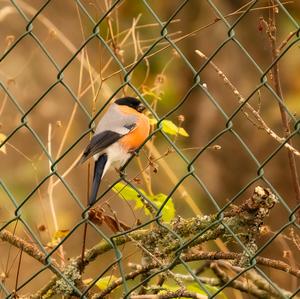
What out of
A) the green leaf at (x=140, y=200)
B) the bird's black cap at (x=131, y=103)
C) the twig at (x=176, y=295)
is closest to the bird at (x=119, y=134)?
the bird's black cap at (x=131, y=103)

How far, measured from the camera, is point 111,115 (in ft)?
12.4

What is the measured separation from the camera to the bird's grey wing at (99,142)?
11.1 feet

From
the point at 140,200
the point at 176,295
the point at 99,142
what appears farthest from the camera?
the point at 99,142

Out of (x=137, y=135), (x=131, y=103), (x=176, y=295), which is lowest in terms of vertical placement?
(x=176, y=295)

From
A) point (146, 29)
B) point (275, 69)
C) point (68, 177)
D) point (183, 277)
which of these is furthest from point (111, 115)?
point (68, 177)

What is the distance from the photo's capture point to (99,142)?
11.4 ft

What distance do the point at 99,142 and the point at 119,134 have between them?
22 centimetres

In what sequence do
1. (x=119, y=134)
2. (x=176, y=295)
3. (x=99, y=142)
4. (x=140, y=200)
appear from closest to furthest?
(x=176, y=295), (x=140, y=200), (x=99, y=142), (x=119, y=134)

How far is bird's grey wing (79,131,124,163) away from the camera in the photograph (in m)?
3.37

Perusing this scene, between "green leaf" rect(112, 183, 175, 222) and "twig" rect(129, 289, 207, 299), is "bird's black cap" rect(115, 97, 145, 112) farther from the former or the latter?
"twig" rect(129, 289, 207, 299)

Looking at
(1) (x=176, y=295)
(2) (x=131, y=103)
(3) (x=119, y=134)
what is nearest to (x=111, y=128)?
(3) (x=119, y=134)

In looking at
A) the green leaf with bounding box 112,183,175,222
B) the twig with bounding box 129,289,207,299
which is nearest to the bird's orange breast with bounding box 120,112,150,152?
the green leaf with bounding box 112,183,175,222

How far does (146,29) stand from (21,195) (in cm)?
127

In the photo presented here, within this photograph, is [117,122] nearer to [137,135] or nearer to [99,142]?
[137,135]
